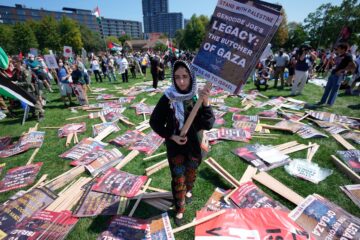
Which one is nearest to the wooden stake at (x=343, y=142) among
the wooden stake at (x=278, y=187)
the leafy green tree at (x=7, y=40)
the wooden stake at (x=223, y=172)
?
the wooden stake at (x=278, y=187)

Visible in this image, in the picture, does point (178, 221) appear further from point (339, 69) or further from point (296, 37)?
point (296, 37)

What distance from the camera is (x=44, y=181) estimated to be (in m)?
4.47

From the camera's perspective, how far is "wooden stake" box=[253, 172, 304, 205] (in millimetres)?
3424

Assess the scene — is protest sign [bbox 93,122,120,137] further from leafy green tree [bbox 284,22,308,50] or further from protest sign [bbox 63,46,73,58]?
leafy green tree [bbox 284,22,308,50]

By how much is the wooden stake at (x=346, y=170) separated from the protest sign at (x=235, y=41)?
3.59 metres

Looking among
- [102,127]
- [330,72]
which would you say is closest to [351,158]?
[330,72]

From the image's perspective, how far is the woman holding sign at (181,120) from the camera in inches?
95.8

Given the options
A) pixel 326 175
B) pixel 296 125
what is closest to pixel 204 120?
pixel 326 175

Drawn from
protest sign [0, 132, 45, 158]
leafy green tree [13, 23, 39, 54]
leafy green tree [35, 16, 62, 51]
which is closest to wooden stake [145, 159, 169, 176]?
protest sign [0, 132, 45, 158]

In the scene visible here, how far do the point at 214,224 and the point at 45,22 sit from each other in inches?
3350

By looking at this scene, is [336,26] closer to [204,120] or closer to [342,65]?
[342,65]

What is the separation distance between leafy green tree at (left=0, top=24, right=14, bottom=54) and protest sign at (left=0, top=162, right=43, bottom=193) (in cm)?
7339

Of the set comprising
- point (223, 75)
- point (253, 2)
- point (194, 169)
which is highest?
point (253, 2)

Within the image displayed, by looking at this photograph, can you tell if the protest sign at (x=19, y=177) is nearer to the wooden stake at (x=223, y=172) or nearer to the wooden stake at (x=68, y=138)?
the wooden stake at (x=68, y=138)
